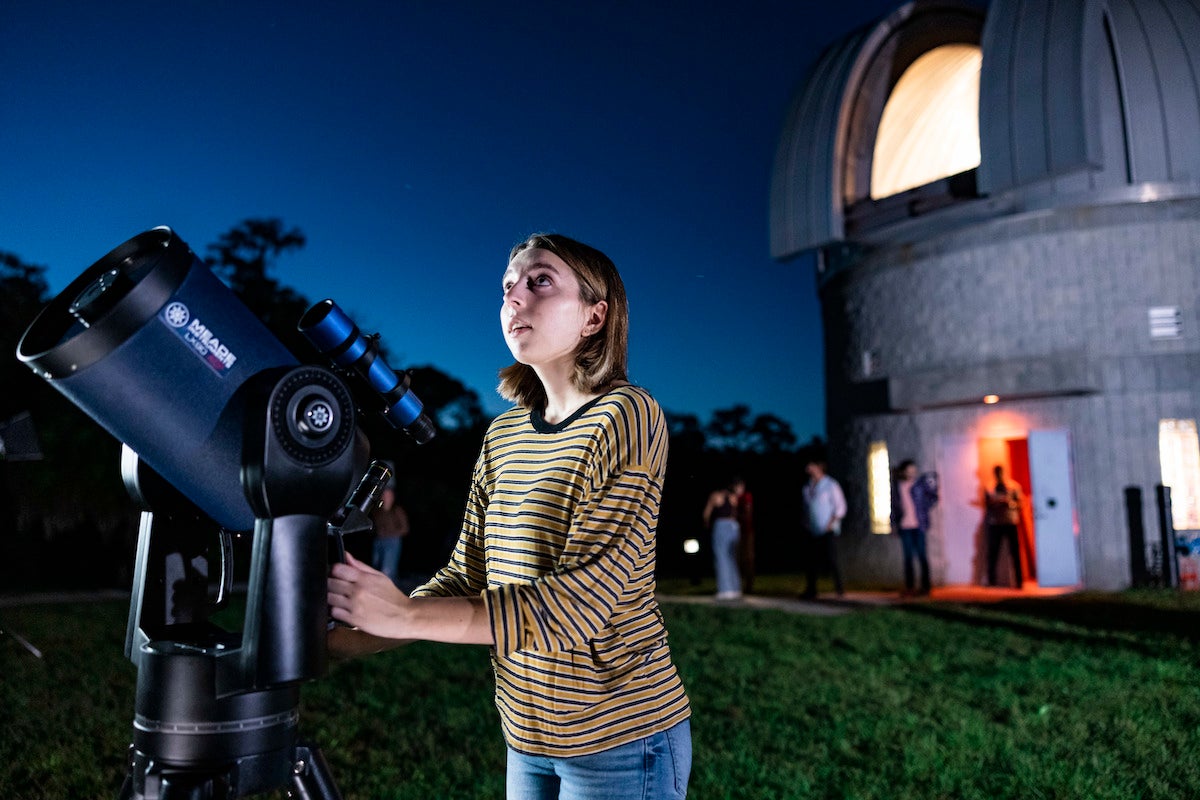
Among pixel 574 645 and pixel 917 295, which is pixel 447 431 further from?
pixel 574 645

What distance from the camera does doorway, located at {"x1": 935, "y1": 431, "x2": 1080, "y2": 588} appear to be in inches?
490

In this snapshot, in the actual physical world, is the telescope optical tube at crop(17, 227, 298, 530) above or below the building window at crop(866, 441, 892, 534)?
above

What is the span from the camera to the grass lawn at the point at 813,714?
386 cm

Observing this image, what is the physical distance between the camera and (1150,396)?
12312 millimetres

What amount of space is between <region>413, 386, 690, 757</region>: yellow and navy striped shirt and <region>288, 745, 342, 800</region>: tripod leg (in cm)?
30

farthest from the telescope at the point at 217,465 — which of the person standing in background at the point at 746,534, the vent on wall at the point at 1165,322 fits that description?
the vent on wall at the point at 1165,322

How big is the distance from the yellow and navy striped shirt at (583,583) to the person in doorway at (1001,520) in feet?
38.7

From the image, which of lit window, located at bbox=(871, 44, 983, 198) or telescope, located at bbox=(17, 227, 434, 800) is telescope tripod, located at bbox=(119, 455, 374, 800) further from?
lit window, located at bbox=(871, 44, 983, 198)

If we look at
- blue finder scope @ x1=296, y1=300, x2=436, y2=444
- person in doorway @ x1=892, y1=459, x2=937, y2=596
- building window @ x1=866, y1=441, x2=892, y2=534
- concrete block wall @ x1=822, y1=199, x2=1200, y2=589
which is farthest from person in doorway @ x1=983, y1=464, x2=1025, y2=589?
blue finder scope @ x1=296, y1=300, x2=436, y2=444

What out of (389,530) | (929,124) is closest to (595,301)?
(389,530)

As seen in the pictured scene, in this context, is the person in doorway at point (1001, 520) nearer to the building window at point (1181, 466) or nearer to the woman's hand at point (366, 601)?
the building window at point (1181, 466)

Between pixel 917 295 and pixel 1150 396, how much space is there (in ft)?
11.3

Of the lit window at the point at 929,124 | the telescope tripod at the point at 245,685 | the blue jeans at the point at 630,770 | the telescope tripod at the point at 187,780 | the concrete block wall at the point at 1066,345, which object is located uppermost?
the lit window at the point at 929,124

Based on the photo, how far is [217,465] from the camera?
1302 mm
